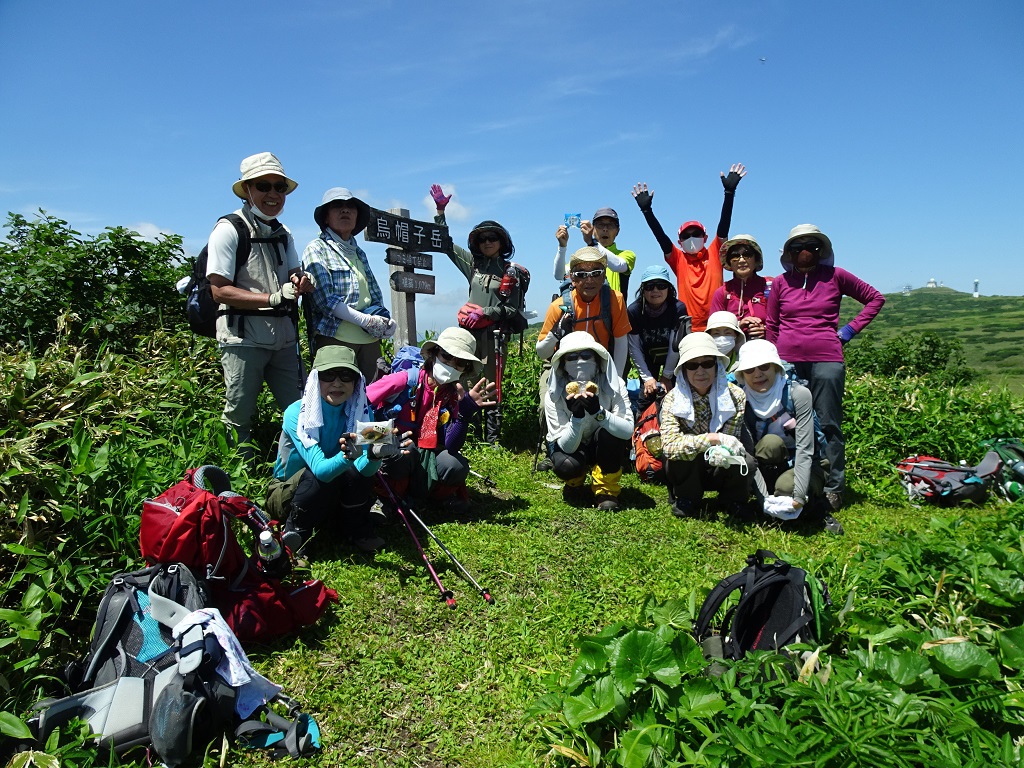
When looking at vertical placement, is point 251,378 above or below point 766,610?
above

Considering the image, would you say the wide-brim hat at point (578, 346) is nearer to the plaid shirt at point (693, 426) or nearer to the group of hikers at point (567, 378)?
the group of hikers at point (567, 378)

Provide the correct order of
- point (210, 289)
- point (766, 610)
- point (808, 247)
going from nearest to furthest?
point (766, 610)
point (210, 289)
point (808, 247)

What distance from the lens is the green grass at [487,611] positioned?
2.72m

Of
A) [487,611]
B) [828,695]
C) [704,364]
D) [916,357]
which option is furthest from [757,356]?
[916,357]

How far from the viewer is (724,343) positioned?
216 inches

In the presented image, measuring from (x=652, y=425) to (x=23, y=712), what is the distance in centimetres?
457

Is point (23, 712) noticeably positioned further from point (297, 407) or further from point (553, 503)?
point (553, 503)

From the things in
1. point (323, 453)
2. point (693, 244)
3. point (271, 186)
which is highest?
point (271, 186)

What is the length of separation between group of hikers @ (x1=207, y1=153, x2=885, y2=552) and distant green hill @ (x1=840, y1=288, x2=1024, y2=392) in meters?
4.20

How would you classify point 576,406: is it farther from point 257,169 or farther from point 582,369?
point 257,169

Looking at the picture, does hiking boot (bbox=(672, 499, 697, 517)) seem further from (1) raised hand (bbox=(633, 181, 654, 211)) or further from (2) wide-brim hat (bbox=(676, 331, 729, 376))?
(1) raised hand (bbox=(633, 181, 654, 211))

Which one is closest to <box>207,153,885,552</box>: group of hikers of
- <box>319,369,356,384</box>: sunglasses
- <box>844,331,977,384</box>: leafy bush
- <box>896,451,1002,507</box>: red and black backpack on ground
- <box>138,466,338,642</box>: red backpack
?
<box>319,369,356,384</box>: sunglasses

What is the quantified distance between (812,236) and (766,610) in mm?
3674

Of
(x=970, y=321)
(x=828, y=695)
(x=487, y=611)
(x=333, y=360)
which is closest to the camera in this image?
(x=828, y=695)
